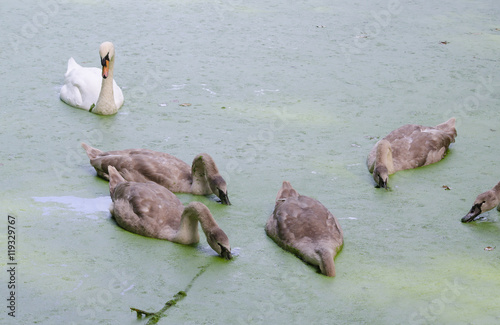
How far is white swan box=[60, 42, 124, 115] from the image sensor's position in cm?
716

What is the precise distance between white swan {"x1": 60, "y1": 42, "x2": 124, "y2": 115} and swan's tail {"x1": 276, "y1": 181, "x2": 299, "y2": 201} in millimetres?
2571

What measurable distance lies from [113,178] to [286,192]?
4.48 ft

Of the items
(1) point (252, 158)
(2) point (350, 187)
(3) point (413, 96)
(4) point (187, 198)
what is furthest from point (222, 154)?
(3) point (413, 96)

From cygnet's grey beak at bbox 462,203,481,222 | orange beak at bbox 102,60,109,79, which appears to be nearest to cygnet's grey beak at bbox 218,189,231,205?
cygnet's grey beak at bbox 462,203,481,222

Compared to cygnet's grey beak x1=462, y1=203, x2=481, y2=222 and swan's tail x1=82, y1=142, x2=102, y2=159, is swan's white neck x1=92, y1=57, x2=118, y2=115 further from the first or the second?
cygnet's grey beak x1=462, y1=203, x2=481, y2=222

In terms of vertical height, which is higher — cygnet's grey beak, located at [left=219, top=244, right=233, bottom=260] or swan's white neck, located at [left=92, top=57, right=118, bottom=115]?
swan's white neck, located at [left=92, top=57, right=118, bottom=115]

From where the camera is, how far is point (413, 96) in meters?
8.08

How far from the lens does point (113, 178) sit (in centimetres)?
539

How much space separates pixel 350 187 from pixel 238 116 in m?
1.83

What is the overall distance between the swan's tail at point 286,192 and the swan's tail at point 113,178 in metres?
1.24

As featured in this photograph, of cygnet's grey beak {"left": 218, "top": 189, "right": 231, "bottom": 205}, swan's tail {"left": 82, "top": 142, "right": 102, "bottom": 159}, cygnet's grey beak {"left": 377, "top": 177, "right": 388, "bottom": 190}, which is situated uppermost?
swan's tail {"left": 82, "top": 142, "right": 102, "bottom": 159}

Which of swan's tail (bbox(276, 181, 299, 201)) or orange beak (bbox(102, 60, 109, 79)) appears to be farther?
orange beak (bbox(102, 60, 109, 79))

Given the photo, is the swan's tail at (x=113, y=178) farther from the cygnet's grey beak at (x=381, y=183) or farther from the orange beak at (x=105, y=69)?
the cygnet's grey beak at (x=381, y=183)

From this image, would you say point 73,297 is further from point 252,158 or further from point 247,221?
point 252,158
